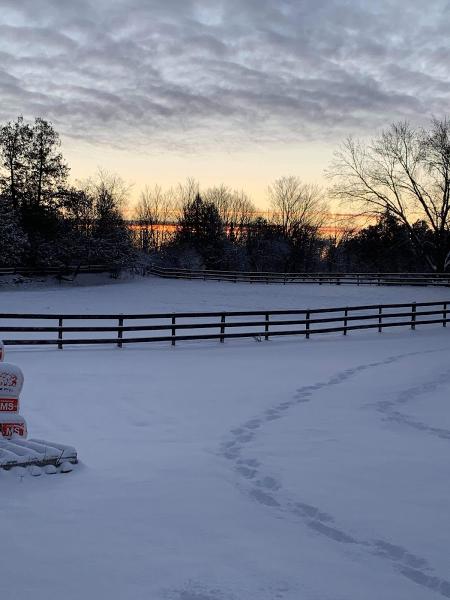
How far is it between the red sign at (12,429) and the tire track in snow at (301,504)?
2354 mm

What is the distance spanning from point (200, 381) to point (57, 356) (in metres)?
5.12

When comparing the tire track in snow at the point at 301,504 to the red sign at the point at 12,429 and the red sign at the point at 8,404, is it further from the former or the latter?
the red sign at the point at 8,404

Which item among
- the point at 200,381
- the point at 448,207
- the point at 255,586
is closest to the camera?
the point at 255,586

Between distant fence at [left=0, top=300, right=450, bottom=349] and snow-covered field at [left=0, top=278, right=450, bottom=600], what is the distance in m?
3.57

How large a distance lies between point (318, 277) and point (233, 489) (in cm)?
4239

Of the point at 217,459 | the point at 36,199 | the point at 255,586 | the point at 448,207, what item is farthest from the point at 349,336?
the point at 36,199

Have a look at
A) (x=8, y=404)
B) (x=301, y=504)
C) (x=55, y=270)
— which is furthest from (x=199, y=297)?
(x=301, y=504)

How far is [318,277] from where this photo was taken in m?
47.8

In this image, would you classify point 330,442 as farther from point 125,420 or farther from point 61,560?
point 61,560

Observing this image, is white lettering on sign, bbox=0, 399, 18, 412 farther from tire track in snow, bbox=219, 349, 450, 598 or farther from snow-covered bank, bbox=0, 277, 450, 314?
snow-covered bank, bbox=0, 277, 450, 314

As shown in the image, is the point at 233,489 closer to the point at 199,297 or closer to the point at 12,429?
the point at 12,429

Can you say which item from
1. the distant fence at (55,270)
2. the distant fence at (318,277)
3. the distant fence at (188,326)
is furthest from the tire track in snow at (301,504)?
the distant fence at (55,270)

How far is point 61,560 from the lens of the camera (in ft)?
14.6

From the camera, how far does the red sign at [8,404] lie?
7066 millimetres
